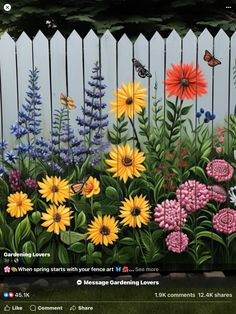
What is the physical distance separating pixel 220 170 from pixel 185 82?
539mm

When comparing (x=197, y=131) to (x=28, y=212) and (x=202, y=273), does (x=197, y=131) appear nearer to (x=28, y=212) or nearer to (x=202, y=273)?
(x=202, y=273)

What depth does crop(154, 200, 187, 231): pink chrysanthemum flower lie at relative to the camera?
9.62 feet

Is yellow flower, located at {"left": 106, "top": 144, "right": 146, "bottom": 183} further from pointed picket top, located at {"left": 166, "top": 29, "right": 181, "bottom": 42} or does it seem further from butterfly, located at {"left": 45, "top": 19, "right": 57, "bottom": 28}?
butterfly, located at {"left": 45, "top": 19, "right": 57, "bottom": 28}

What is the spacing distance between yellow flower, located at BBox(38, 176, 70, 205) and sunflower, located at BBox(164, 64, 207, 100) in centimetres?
79

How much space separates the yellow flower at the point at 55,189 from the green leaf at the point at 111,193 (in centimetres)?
22

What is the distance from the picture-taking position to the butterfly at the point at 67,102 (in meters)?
2.85

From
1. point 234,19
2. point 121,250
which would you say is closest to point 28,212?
point 121,250

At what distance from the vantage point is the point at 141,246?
2.96 m

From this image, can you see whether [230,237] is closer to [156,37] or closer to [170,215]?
[170,215]

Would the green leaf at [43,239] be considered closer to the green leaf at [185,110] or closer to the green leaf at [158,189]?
the green leaf at [158,189]

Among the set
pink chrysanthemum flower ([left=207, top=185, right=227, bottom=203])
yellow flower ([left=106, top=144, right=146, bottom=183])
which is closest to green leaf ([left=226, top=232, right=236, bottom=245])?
pink chrysanthemum flower ([left=207, top=185, right=227, bottom=203])

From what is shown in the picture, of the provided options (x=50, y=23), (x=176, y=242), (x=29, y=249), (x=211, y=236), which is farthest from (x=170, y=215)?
(x=50, y=23)

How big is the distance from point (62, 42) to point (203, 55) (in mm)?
778

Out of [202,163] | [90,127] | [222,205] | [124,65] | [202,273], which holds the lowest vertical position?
[202,273]
